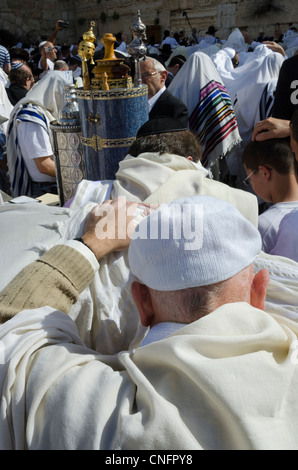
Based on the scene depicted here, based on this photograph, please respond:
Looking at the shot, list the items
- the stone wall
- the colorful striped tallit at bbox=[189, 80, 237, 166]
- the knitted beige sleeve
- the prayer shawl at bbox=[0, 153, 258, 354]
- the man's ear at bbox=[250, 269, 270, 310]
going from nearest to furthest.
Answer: the man's ear at bbox=[250, 269, 270, 310]
the knitted beige sleeve
the prayer shawl at bbox=[0, 153, 258, 354]
the colorful striped tallit at bbox=[189, 80, 237, 166]
the stone wall

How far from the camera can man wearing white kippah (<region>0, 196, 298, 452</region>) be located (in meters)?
0.93

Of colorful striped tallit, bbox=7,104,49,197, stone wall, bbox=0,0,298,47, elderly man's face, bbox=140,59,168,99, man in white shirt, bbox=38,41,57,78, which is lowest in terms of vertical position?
colorful striped tallit, bbox=7,104,49,197

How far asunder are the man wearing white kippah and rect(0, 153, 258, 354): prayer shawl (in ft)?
0.72

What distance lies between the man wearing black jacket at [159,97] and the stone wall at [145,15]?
732 inches

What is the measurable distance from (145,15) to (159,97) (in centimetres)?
2203

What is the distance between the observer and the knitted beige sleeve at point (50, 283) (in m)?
1.31

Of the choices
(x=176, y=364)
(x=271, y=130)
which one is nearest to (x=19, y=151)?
(x=271, y=130)

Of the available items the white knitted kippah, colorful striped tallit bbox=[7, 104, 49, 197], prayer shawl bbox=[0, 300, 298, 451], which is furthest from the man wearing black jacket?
prayer shawl bbox=[0, 300, 298, 451]

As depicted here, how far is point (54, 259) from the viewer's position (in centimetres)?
142

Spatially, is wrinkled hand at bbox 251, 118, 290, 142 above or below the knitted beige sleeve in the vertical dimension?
above

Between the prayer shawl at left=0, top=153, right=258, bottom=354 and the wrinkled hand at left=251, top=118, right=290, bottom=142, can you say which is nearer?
the prayer shawl at left=0, top=153, right=258, bottom=354

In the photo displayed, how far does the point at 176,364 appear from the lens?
3.17 feet

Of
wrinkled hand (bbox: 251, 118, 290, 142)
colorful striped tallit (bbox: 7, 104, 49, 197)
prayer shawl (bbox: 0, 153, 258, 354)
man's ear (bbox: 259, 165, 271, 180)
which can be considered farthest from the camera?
colorful striped tallit (bbox: 7, 104, 49, 197)

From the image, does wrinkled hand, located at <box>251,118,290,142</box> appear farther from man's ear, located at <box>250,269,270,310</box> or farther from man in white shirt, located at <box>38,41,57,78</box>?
man in white shirt, located at <box>38,41,57,78</box>
